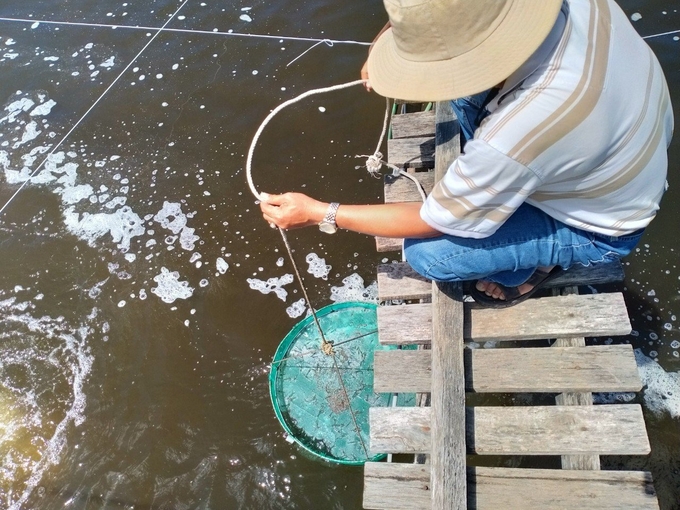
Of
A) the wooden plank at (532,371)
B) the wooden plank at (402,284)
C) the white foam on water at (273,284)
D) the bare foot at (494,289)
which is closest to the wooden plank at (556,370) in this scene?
the wooden plank at (532,371)

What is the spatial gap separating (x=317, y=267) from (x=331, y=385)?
793 millimetres

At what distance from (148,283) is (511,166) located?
2.62 metres

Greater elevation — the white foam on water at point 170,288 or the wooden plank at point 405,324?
the wooden plank at point 405,324

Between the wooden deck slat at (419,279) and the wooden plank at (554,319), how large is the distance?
0.07m

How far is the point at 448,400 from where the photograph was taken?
1.92 m

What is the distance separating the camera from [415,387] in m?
2.08

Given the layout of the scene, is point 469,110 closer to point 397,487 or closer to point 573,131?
point 573,131

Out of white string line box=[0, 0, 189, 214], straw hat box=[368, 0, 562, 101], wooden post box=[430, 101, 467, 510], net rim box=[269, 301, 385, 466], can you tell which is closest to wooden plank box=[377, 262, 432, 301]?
wooden post box=[430, 101, 467, 510]

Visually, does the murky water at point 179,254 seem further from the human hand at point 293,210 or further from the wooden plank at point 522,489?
the human hand at point 293,210

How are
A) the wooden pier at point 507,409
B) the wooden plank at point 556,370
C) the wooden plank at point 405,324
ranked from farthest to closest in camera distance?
the wooden plank at point 405,324 < the wooden plank at point 556,370 < the wooden pier at point 507,409

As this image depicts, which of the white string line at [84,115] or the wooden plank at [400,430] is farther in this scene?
the white string line at [84,115]

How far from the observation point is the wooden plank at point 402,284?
2270mm

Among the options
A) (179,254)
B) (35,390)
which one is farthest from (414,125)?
(35,390)

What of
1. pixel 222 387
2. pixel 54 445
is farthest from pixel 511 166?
pixel 54 445
